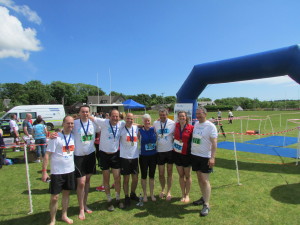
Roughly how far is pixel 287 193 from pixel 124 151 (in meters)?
3.72

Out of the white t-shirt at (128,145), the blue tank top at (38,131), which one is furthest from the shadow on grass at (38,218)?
the blue tank top at (38,131)

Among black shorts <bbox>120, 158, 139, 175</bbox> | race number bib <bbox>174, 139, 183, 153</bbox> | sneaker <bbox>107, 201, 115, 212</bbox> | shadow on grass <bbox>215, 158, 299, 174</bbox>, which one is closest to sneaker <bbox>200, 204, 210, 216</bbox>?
race number bib <bbox>174, 139, 183, 153</bbox>

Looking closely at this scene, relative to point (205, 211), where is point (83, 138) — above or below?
above

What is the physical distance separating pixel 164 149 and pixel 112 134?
3.44 ft

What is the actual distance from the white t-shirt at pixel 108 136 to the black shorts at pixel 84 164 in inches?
10.8

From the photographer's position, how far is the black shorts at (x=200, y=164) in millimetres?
3357

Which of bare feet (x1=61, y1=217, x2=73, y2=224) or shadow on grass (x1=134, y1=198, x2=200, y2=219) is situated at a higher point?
bare feet (x1=61, y1=217, x2=73, y2=224)

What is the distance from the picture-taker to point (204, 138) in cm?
339

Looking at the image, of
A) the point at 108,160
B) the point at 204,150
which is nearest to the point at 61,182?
the point at 108,160

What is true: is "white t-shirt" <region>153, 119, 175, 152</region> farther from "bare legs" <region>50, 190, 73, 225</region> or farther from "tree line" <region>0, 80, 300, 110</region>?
"tree line" <region>0, 80, 300, 110</region>

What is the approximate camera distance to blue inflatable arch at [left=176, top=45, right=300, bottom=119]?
569 cm

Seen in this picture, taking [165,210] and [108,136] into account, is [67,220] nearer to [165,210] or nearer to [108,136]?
[108,136]

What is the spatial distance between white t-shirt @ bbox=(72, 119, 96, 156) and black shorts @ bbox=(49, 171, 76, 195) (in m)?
0.39

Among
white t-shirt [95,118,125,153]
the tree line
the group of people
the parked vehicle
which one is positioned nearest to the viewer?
the group of people
